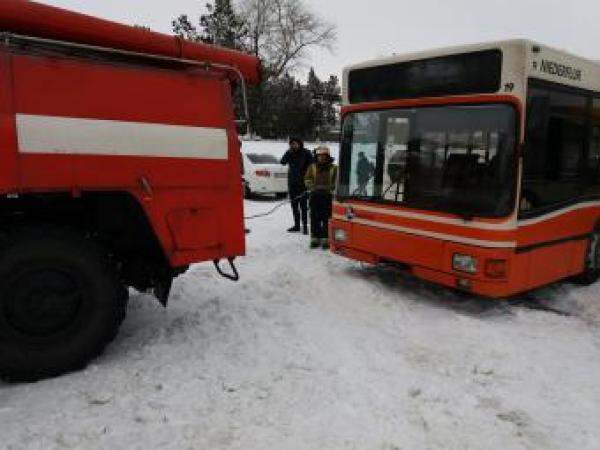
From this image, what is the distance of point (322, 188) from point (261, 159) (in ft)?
26.9

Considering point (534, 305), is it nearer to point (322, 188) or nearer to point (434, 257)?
point (434, 257)

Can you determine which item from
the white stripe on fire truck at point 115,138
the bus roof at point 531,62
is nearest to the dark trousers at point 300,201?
the bus roof at point 531,62

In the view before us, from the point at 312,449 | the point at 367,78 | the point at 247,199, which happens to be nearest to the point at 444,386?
the point at 312,449

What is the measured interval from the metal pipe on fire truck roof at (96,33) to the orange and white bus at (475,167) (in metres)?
2.41

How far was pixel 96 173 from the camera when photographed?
13.6 ft

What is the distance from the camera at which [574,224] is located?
23.1 feet

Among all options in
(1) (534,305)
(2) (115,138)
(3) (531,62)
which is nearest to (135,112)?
(2) (115,138)

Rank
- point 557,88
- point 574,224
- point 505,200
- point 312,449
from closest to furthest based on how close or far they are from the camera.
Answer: point 312,449 < point 505,200 < point 557,88 < point 574,224

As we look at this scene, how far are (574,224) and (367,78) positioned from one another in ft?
9.79

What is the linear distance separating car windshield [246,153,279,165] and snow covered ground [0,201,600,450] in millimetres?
10852

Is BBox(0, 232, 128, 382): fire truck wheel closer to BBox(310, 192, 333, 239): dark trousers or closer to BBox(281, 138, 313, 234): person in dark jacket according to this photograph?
BBox(310, 192, 333, 239): dark trousers

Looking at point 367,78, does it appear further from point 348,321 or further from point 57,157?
point 57,157

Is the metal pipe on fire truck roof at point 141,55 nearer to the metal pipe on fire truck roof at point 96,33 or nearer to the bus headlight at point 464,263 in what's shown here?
the metal pipe on fire truck roof at point 96,33

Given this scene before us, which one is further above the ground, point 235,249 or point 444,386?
point 235,249
